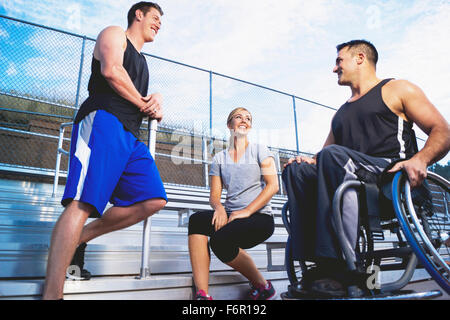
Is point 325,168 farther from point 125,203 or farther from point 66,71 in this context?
point 66,71

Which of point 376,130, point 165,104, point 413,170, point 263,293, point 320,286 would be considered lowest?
point 263,293

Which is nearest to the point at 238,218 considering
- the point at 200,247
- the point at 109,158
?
the point at 200,247

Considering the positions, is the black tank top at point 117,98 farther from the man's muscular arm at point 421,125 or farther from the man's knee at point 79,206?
the man's muscular arm at point 421,125

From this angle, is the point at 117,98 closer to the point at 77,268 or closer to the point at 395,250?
the point at 77,268

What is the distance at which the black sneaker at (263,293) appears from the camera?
4.54 feet

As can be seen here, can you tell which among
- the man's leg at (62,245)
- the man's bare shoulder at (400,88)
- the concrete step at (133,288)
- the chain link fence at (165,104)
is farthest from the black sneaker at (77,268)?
the chain link fence at (165,104)

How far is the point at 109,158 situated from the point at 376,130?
97 cm

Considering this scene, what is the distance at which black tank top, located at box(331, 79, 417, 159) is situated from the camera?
1.17 metres

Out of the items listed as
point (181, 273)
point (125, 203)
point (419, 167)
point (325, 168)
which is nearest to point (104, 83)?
point (125, 203)

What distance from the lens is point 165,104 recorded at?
3574mm

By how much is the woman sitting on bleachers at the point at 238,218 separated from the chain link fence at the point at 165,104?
1.18 metres

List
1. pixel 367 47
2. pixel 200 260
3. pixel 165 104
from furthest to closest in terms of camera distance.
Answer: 1. pixel 165 104
2. pixel 367 47
3. pixel 200 260

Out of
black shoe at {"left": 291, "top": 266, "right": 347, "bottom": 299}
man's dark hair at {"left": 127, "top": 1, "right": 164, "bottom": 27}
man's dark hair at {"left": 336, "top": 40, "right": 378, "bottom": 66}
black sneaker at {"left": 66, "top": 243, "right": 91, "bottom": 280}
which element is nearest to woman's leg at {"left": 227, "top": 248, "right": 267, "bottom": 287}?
black shoe at {"left": 291, "top": 266, "right": 347, "bottom": 299}

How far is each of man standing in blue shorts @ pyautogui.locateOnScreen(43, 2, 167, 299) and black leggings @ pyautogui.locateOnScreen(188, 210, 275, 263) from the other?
0.76 ft
